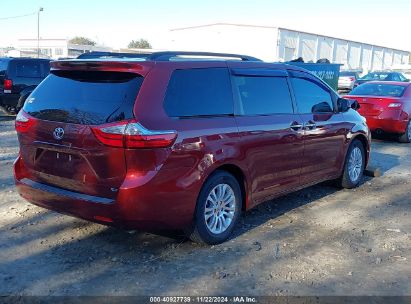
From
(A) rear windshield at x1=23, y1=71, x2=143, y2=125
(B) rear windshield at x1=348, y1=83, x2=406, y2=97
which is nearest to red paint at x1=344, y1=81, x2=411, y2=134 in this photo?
(B) rear windshield at x1=348, y1=83, x2=406, y2=97

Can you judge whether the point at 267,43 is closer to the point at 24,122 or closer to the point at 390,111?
the point at 390,111

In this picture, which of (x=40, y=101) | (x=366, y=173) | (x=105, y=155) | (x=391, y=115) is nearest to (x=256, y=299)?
(x=105, y=155)

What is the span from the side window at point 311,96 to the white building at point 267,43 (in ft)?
165

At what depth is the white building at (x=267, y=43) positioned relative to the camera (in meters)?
56.7

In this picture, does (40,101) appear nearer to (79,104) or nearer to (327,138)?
(79,104)

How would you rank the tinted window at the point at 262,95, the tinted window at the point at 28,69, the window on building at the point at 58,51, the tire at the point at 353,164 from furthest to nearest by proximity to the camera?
the window on building at the point at 58,51
the tinted window at the point at 28,69
the tire at the point at 353,164
the tinted window at the point at 262,95

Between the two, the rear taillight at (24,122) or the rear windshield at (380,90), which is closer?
the rear taillight at (24,122)

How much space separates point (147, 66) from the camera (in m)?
4.20

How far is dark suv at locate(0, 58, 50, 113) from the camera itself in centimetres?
1418

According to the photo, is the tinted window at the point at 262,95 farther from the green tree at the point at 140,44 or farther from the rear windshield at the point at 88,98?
the green tree at the point at 140,44

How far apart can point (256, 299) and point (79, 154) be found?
1.87 m

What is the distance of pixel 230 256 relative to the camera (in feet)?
14.6

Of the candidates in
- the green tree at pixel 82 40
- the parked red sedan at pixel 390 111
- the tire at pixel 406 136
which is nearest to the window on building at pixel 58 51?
the green tree at pixel 82 40

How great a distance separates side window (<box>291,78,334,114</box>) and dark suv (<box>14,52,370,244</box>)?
35cm
